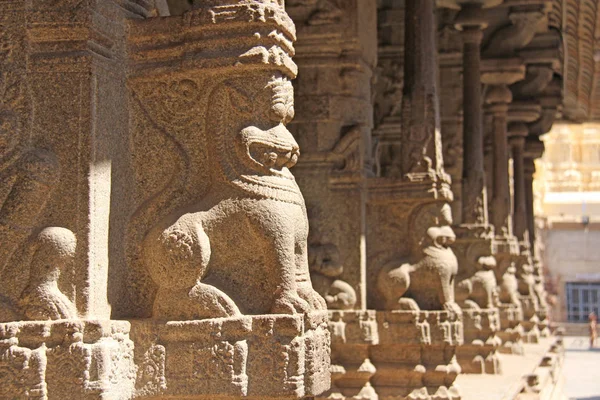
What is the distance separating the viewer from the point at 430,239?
8406mm

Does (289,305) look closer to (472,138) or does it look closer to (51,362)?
(51,362)

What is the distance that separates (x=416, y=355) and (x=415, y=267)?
0.79 m

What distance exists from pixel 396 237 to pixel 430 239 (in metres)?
0.32

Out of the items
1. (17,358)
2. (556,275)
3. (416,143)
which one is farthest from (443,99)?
(556,275)

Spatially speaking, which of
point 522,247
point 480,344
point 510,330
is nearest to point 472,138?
point 480,344

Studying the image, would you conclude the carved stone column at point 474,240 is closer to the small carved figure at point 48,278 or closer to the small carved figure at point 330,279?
the small carved figure at point 330,279

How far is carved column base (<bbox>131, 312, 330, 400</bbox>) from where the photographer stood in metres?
4.07

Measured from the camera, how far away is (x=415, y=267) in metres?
8.41

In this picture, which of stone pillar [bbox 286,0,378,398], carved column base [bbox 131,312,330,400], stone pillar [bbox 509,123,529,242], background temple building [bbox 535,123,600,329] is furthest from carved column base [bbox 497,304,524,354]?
background temple building [bbox 535,123,600,329]

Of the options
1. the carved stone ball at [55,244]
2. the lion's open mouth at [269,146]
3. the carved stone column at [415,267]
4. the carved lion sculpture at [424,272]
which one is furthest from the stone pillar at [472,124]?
the carved stone ball at [55,244]

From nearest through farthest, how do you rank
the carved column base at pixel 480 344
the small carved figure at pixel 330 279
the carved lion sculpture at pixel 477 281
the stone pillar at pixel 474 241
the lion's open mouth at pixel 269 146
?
the lion's open mouth at pixel 269 146, the small carved figure at pixel 330 279, the carved column base at pixel 480 344, the stone pillar at pixel 474 241, the carved lion sculpture at pixel 477 281

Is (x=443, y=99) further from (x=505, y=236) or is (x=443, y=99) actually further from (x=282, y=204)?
(x=282, y=204)

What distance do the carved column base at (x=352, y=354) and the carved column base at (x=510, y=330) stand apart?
5.88m

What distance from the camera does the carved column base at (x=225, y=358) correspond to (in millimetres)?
4074
